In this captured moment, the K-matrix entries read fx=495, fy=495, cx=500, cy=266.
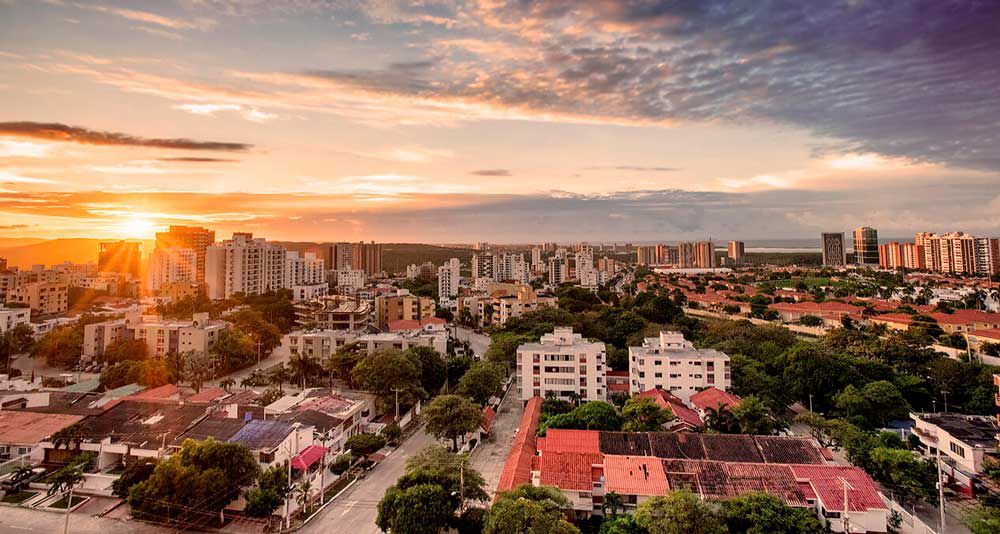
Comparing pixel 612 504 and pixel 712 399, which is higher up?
pixel 712 399

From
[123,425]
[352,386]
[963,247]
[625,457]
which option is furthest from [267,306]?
[963,247]

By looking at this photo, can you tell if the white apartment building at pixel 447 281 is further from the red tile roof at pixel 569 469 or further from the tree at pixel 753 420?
the red tile roof at pixel 569 469

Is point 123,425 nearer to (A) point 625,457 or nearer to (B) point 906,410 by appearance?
(A) point 625,457

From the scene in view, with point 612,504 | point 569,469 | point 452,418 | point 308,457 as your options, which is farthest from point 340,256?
point 612,504

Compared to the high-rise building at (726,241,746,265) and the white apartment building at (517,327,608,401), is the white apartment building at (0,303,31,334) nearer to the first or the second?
the white apartment building at (517,327,608,401)

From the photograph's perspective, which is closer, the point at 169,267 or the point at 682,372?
the point at 682,372

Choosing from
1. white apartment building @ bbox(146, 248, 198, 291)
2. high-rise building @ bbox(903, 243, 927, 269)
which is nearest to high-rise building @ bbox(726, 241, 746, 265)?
high-rise building @ bbox(903, 243, 927, 269)

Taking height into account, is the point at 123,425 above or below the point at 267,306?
below

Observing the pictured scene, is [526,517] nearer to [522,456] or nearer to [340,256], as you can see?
[522,456]
